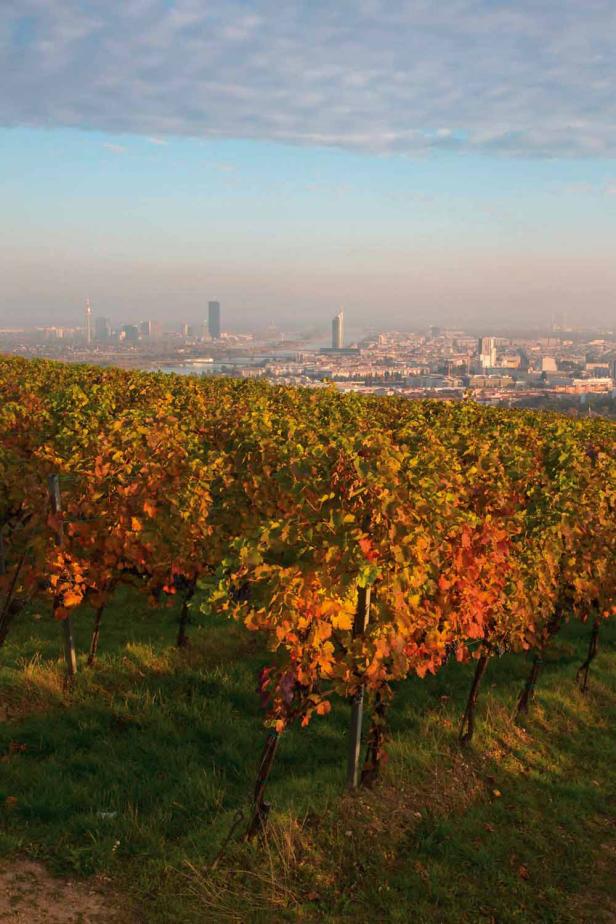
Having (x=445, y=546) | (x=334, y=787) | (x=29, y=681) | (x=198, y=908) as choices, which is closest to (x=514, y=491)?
(x=445, y=546)

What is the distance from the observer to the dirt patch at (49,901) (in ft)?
16.5

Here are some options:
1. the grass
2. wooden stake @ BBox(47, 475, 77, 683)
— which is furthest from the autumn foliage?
the grass

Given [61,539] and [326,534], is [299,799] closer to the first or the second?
[326,534]

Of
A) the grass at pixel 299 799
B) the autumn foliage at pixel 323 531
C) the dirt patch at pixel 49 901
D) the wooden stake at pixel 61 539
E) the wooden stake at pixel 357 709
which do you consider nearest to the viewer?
the dirt patch at pixel 49 901

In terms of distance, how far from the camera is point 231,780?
22.7 feet

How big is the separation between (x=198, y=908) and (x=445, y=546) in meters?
3.79

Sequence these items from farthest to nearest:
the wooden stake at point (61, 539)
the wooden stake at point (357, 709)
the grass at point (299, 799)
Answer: the wooden stake at point (61, 539) < the wooden stake at point (357, 709) < the grass at point (299, 799)

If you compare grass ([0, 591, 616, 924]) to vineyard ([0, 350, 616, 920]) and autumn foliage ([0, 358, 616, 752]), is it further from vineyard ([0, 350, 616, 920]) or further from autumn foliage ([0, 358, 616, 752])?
autumn foliage ([0, 358, 616, 752])

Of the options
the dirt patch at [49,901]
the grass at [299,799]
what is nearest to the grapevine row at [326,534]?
the grass at [299,799]

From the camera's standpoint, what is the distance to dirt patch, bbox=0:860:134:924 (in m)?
5.04

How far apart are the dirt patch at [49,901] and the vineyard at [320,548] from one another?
3.13ft

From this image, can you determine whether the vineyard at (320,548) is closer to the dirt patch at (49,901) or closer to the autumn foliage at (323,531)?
the autumn foliage at (323,531)

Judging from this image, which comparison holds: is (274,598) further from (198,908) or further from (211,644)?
(211,644)

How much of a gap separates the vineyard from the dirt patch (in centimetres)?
95
